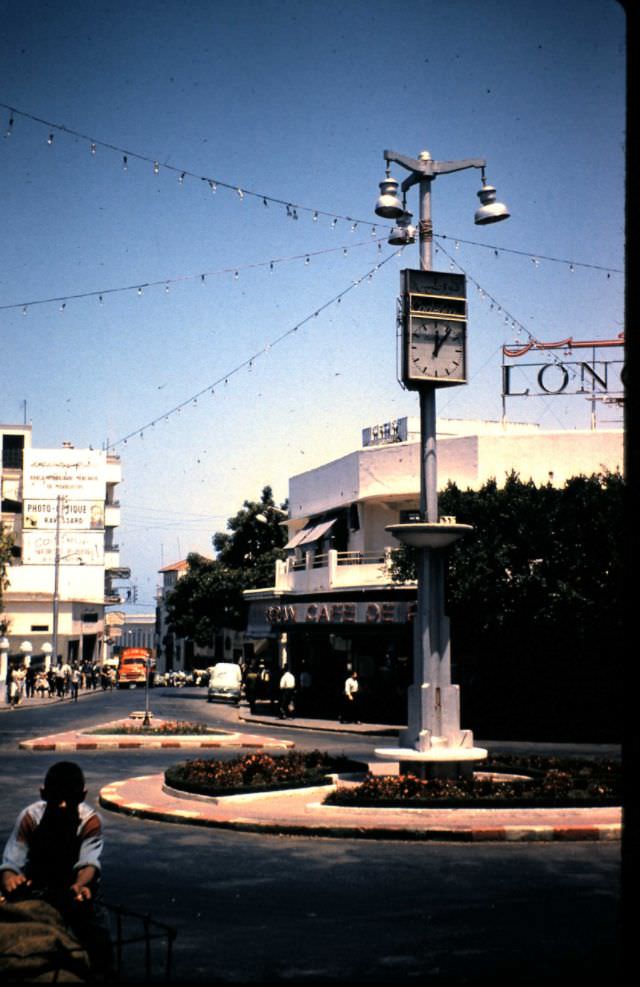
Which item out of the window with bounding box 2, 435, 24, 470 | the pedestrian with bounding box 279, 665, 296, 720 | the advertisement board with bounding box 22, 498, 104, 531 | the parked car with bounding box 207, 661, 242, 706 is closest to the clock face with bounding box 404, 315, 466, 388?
the pedestrian with bounding box 279, 665, 296, 720

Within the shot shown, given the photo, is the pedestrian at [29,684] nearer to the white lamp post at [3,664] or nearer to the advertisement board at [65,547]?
the white lamp post at [3,664]

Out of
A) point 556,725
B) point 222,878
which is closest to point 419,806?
point 222,878

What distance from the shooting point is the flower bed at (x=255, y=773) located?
16141 mm

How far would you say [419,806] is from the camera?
14.4 m

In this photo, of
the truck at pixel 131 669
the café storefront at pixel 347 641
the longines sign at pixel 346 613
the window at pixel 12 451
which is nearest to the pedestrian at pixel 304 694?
the café storefront at pixel 347 641

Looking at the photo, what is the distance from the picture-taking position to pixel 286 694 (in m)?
39.1

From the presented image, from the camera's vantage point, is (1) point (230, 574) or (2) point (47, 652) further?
(1) point (230, 574)

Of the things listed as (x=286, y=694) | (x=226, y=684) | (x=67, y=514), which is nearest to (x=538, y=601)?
(x=286, y=694)

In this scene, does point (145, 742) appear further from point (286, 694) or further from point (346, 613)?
point (286, 694)

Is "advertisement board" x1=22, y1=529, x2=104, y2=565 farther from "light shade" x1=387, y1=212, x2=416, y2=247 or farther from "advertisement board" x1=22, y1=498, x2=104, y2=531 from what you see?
"light shade" x1=387, y1=212, x2=416, y2=247

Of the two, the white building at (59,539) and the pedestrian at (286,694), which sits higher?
the white building at (59,539)

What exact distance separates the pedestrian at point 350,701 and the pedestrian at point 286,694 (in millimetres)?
1844

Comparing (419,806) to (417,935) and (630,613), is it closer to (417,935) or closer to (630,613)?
(417,935)

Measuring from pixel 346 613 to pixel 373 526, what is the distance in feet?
15.7
